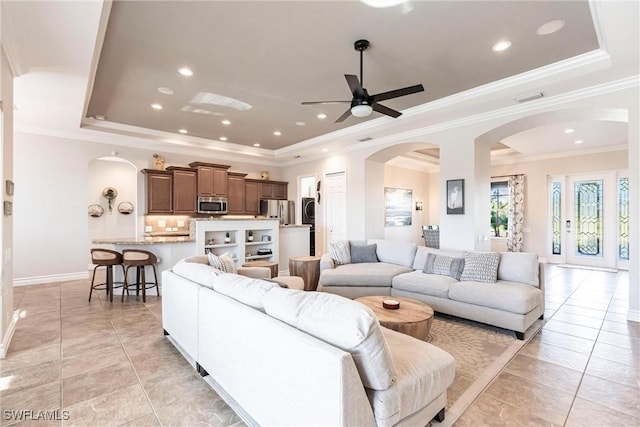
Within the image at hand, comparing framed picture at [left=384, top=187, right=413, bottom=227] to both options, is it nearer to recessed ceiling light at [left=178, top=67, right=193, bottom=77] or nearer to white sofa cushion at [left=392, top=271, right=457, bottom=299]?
white sofa cushion at [left=392, top=271, right=457, bottom=299]

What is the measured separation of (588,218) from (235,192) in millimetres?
8658

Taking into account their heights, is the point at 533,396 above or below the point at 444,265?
below

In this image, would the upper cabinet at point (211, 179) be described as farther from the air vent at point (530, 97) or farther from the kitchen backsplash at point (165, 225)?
the air vent at point (530, 97)

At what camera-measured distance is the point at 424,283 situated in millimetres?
3949

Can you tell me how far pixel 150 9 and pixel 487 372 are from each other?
4.10 metres

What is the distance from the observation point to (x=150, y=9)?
2.58 m

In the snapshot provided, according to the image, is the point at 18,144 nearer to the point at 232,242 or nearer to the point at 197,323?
the point at 232,242

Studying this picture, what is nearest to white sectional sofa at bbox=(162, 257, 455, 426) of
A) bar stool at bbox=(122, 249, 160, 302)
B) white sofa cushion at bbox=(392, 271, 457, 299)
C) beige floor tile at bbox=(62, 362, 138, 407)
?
beige floor tile at bbox=(62, 362, 138, 407)

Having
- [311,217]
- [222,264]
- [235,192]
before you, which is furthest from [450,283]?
[235,192]

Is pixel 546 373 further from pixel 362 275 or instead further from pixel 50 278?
pixel 50 278

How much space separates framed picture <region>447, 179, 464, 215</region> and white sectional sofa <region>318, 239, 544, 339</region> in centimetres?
91

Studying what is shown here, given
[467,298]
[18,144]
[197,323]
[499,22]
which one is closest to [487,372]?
[467,298]

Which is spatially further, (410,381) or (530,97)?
(530,97)

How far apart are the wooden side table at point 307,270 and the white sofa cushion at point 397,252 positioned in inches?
43.0
